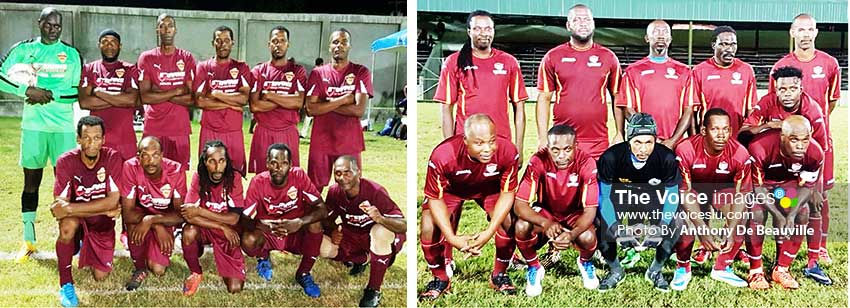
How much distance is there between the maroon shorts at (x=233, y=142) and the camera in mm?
5078

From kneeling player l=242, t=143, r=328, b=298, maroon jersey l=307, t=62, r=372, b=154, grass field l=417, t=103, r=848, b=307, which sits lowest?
grass field l=417, t=103, r=848, b=307

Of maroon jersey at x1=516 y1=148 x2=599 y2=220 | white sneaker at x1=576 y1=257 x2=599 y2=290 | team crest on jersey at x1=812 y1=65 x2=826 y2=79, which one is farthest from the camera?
team crest on jersey at x1=812 y1=65 x2=826 y2=79

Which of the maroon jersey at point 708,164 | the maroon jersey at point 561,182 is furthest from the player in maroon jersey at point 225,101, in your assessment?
the maroon jersey at point 708,164

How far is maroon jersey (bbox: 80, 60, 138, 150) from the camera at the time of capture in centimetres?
500

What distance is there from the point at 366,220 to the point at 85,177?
4.88 ft

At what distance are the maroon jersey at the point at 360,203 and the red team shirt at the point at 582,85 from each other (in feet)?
3.33

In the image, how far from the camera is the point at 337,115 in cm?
517

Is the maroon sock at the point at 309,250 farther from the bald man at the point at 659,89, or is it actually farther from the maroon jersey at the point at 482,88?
the bald man at the point at 659,89

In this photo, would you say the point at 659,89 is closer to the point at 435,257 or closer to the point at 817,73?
the point at 817,73

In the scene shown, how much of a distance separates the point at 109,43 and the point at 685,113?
309 cm

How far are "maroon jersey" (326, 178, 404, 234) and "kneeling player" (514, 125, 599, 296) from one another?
70 centimetres

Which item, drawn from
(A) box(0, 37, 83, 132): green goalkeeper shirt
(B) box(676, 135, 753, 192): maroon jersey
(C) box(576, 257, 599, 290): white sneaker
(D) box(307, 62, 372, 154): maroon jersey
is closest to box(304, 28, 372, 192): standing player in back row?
Result: (D) box(307, 62, 372, 154): maroon jersey

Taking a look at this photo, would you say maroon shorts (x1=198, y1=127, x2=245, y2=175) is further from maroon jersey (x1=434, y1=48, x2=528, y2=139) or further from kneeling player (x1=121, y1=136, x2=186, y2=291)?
maroon jersey (x1=434, y1=48, x2=528, y2=139)

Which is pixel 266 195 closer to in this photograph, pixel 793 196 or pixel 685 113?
pixel 685 113
